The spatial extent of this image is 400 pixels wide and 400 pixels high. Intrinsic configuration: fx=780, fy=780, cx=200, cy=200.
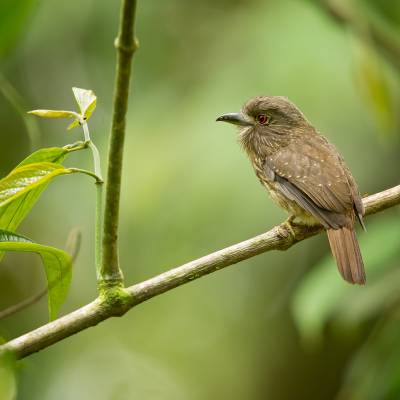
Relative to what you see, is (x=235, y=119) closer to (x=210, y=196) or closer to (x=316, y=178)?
(x=210, y=196)

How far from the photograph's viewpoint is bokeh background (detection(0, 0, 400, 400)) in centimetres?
273

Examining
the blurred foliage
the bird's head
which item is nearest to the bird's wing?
the bird's head

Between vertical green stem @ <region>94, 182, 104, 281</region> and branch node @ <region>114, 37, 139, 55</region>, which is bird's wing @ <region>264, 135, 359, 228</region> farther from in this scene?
branch node @ <region>114, 37, 139, 55</region>

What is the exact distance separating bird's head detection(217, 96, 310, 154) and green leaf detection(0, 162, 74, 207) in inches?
77.4

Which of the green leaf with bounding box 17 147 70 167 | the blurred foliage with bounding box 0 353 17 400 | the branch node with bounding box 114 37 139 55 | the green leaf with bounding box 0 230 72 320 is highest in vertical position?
the branch node with bounding box 114 37 139 55

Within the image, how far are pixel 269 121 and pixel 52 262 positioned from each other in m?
2.21

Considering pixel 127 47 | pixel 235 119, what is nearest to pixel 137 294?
pixel 127 47

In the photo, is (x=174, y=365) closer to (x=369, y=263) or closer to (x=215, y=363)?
(x=215, y=363)

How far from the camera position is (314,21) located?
359cm

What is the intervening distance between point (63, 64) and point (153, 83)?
4.30ft

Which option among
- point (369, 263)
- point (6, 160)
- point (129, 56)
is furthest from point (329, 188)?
point (6, 160)

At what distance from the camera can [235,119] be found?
3.32m

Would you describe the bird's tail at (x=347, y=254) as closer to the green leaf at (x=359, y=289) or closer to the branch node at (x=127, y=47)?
the green leaf at (x=359, y=289)

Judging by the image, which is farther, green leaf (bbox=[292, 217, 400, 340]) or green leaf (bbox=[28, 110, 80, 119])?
green leaf (bbox=[292, 217, 400, 340])
